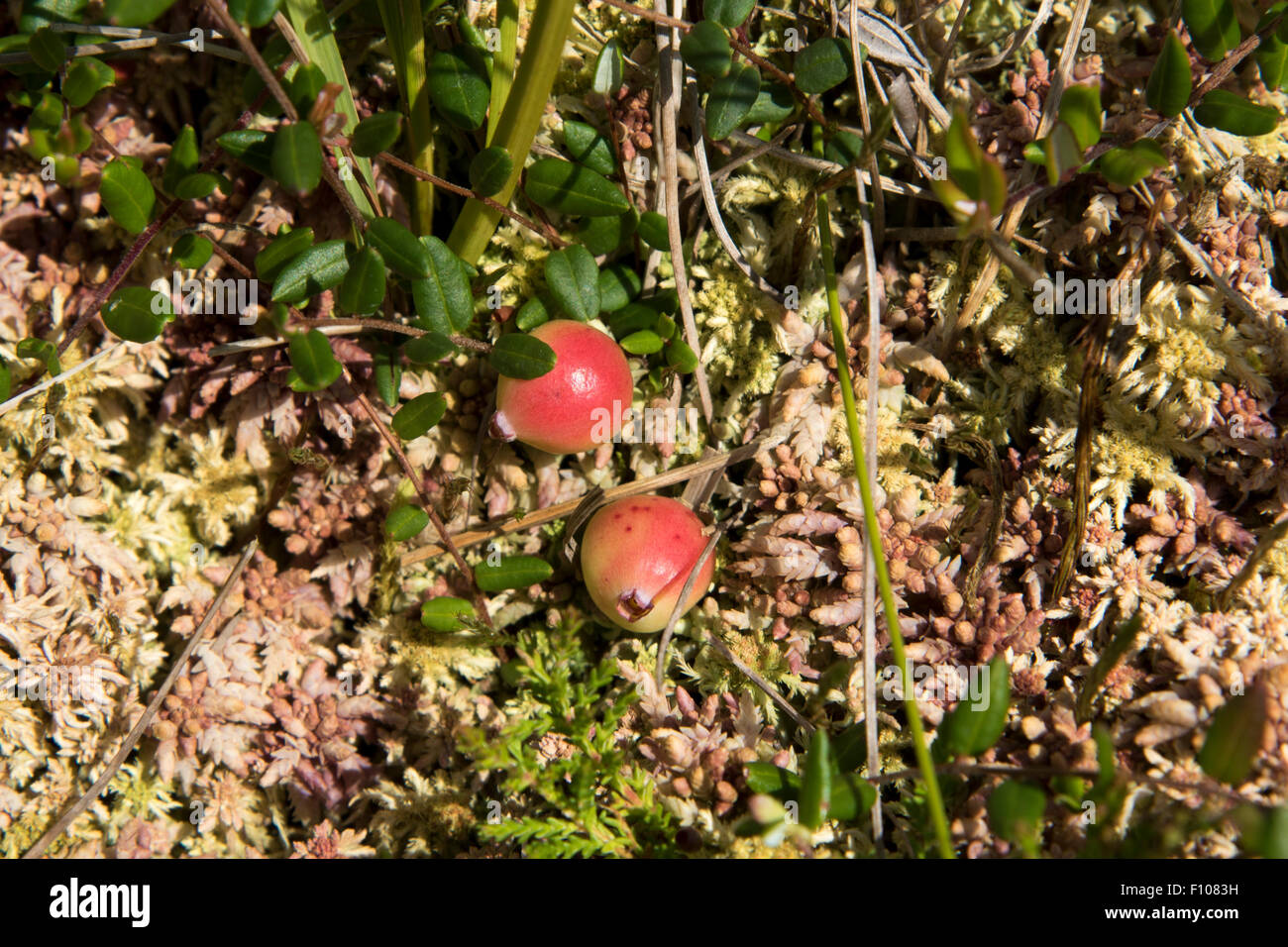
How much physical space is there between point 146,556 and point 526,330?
158 cm

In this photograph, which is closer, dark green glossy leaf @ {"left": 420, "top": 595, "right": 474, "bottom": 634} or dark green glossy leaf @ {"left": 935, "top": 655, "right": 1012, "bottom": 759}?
dark green glossy leaf @ {"left": 935, "top": 655, "right": 1012, "bottom": 759}

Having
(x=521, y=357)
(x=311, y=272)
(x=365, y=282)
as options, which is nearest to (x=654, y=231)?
(x=521, y=357)

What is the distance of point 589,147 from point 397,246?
2.34 ft

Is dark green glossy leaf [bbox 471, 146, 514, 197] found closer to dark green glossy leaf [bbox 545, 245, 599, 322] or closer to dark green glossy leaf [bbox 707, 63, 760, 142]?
dark green glossy leaf [bbox 545, 245, 599, 322]

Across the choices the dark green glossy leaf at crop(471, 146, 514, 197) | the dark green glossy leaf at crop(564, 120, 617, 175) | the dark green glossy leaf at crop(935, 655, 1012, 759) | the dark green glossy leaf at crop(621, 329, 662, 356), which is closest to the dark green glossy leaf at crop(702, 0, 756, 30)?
the dark green glossy leaf at crop(564, 120, 617, 175)

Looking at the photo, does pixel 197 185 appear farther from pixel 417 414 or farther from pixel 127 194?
pixel 417 414

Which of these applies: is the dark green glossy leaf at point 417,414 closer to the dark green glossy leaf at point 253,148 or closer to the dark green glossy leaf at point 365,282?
the dark green glossy leaf at point 365,282

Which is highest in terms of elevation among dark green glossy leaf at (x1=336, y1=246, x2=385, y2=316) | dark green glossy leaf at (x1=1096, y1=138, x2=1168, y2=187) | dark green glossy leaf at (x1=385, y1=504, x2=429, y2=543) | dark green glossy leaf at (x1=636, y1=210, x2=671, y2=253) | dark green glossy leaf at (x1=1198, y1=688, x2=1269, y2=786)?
dark green glossy leaf at (x1=636, y1=210, x2=671, y2=253)

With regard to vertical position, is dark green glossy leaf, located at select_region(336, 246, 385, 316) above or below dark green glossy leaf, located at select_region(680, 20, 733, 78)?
below

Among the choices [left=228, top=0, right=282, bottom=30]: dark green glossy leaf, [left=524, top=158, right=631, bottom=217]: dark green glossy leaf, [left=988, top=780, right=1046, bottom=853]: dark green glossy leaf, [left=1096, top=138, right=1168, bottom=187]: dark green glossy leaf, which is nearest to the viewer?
[left=988, top=780, right=1046, bottom=853]: dark green glossy leaf

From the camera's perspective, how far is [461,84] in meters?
2.25

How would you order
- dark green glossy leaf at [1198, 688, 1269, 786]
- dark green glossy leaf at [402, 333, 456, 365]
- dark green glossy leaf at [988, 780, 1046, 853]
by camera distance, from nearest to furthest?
dark green glossy leaf at [1198, 688, 1269, 786], dark green glossy leaf at [988, 780, 1046, 853], dark green glossy leaf at [402, 333, 456, 365]

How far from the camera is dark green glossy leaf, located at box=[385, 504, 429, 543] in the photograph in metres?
2.42

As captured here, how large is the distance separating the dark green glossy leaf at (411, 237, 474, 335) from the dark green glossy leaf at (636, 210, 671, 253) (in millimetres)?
569
